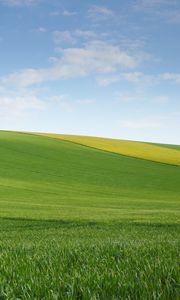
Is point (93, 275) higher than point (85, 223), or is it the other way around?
point (93, 275)

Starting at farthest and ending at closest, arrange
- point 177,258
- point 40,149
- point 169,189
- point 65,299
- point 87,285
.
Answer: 1. point 40,149
2. point 169,189
3. point 177,258
4. point 87,285
5. point 65,299

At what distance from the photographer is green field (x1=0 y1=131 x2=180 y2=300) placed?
342 centimetres

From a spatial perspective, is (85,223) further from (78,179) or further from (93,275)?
(78,179)

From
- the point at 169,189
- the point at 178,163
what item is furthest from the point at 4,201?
the point at 178,163

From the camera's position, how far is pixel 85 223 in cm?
2439

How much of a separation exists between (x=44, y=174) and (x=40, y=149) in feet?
63.0

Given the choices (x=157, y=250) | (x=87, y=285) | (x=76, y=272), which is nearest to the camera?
(x=87, y=285)

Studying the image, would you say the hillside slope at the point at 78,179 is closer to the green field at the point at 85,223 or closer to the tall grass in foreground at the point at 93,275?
the green field at the point at 85,223

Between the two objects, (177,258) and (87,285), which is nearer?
(87,285)

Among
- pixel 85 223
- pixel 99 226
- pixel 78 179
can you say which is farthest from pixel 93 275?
pixel 78 179

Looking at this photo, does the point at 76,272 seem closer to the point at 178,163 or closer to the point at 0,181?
the point at 0,181

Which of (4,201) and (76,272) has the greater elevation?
(76,272)

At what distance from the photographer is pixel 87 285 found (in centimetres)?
337

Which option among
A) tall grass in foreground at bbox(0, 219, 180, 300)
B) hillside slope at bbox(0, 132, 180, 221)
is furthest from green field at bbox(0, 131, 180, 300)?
hillside slope at bbox(0, 132, 180, 221)
